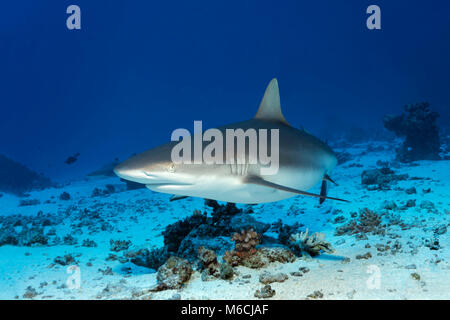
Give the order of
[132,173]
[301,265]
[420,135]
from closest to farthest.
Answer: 1. [132,173]
2. [301,265]
3. [420,135]

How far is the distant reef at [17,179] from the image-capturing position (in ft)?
78.3

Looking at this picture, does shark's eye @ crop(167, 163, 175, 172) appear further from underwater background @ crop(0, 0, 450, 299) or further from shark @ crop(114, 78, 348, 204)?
underwater background @ crop(0, 0, 450, 299)

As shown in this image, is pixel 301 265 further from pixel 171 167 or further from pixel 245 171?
pixel 171 167

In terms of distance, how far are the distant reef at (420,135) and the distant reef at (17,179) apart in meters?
28.2

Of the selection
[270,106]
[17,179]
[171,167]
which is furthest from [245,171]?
[17,179]

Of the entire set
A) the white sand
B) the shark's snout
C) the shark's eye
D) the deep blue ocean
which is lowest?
the white sand

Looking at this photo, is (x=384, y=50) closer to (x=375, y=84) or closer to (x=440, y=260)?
(x=375, y=84)

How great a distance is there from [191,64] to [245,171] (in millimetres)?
207805

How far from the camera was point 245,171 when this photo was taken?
3.30 metres

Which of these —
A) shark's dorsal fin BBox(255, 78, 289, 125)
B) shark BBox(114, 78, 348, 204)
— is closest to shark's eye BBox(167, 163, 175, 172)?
shark BBox(114, 78, 348, 204)

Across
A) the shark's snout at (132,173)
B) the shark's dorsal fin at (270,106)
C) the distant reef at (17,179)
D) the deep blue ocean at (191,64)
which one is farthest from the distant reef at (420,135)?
the deep blue ocean at (191,64)

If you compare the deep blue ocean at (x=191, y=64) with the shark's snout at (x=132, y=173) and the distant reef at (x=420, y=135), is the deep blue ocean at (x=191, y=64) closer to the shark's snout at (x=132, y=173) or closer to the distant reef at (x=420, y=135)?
the distant reef at (x=420, y=135)

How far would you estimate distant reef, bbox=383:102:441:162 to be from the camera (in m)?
14.8

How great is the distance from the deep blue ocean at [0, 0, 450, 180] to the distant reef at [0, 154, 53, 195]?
201 feet
